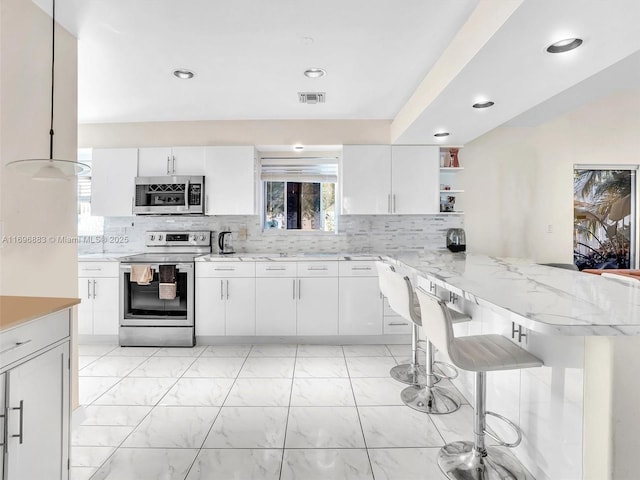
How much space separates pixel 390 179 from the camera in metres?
3.73

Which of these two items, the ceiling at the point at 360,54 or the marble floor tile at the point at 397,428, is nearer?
the ceiling at the point at 360,54

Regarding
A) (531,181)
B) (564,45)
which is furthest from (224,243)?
(531,181)

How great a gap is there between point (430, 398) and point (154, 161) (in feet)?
12.1

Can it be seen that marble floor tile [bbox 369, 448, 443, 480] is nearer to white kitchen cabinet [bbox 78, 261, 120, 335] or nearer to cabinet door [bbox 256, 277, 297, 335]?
cabinet door [bbox 256, 277, 297, 335]

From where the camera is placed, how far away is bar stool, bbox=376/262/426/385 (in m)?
2.27

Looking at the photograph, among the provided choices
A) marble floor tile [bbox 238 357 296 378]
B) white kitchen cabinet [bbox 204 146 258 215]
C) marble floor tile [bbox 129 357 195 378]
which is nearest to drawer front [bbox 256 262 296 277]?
white kitchen cabinet [bbox 204 146 258 215]

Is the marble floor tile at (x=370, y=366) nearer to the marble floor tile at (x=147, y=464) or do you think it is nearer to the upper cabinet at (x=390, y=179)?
the marble floor tile at (x=147, y=464)

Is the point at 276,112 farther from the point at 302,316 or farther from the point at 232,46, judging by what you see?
the point at 302,316

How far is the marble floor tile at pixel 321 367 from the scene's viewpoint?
110 inches

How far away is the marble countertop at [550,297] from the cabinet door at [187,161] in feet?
9.25

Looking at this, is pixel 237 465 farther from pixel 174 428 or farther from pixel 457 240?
pixel 457 240

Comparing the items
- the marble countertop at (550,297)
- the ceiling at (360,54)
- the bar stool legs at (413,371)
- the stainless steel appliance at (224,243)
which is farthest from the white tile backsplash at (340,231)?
the marble countertop at (550,297)

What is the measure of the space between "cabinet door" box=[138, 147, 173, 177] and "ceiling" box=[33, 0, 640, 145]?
486 millimetres

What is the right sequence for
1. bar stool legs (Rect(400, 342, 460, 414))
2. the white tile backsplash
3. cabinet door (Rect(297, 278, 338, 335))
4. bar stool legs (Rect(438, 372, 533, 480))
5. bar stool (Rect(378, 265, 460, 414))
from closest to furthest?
1. bar stool legs (Rect(438, 372, 533, 480))
2. bar stool (Rect(378, 265, 460, 414))
3. bar stool legs (Rect(400, 342, 460, 414))
4. cabinet door (Rect(297, 278, 338, 335))
5. the white tile backsplash
